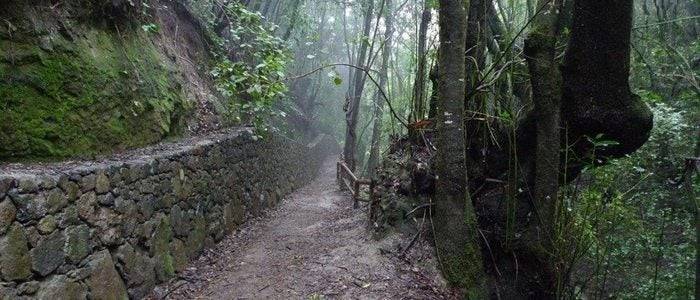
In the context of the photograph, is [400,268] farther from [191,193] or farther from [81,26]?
[81,26]

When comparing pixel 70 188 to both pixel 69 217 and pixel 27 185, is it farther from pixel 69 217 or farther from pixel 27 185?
pixel 27 185

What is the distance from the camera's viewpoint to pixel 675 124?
26.2 ft

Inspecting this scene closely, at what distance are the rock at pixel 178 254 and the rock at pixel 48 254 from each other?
2.01 m

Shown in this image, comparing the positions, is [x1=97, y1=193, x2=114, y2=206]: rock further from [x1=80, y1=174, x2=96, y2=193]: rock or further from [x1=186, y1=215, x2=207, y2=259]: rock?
[x1=186, y1=215, x2=207, y2=259]: rock

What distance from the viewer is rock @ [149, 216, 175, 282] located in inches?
198

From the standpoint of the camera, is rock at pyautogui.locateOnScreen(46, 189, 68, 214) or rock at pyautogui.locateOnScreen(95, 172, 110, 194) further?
rock at pyautogui.locateOnScreen(95, 172, 110, 194)

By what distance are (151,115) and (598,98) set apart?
18.7ft

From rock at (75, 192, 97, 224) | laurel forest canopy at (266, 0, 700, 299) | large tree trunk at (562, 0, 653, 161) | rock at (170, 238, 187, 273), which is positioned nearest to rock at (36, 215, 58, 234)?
rock at (75, 192, 97, 224)

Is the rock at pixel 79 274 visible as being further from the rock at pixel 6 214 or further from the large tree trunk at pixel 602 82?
the large tree trunk at pixel 602 82

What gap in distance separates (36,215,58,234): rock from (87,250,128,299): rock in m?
0.55

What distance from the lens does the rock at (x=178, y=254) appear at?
5.48 metres

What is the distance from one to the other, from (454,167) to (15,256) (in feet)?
12.8

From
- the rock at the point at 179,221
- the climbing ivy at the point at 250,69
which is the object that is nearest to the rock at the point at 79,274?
the rock at the point at 179,221

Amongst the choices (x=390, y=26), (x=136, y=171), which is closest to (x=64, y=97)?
(x=136, y=171)
